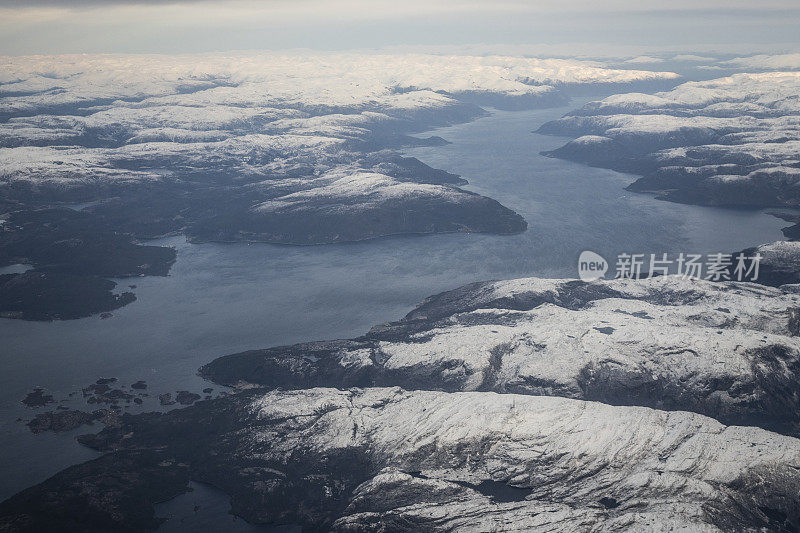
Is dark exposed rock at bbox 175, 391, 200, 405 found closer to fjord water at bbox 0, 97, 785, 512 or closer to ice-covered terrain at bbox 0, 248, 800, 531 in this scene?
fjord water at bbox 0, 97, 785, 512

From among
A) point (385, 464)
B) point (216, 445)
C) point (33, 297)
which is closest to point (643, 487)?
point (385, 464)

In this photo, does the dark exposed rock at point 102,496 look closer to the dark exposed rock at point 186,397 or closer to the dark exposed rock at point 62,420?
the dark exposed rock at point 62,420

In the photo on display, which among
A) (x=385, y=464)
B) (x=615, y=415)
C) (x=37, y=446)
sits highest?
(x=615, y=415)

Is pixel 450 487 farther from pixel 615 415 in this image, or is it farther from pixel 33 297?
pixel 33 297

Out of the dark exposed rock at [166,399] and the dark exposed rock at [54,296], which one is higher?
the dark exposed rock at [54,296]

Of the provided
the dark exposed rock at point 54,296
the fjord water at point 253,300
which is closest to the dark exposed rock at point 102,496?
the fjord water at point 253,300

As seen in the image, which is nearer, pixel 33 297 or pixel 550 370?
pixel 550 370

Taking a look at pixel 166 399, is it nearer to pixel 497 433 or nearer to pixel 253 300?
pixel 253 300
